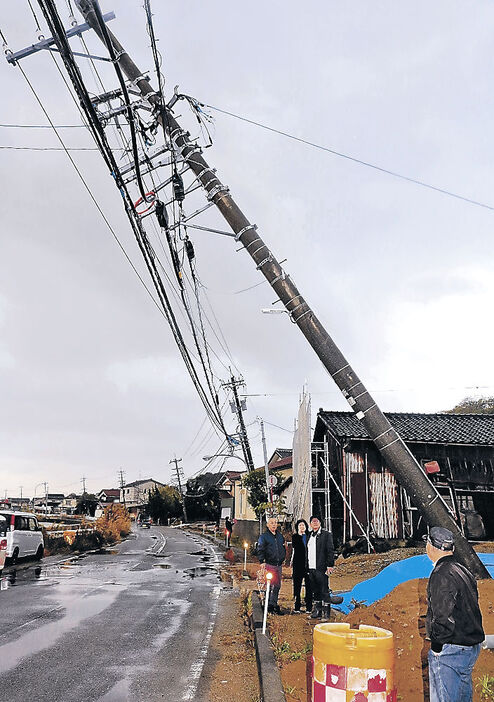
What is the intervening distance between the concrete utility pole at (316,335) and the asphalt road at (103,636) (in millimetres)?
4286

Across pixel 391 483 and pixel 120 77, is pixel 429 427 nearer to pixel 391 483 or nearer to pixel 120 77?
pixel 391 483

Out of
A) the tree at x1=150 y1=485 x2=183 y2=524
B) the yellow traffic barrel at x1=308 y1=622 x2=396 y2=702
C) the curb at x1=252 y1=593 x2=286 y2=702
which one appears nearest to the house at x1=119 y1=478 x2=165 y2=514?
the tree at x1=150 y1=485 x2=183 y2=524

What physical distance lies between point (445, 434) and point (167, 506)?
71.0 metres

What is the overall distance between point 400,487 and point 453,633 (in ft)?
60.4

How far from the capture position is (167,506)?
87.2 m

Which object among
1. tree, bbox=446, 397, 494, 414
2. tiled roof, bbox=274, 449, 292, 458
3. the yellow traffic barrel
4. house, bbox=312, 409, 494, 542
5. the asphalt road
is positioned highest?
tree, bbox=446, 397, 494, 414

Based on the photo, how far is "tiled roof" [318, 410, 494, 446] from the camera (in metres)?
21.7

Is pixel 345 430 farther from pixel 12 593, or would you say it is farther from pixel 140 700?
pixel 140 700

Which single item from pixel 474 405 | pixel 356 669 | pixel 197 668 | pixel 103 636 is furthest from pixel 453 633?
pixel 474 405

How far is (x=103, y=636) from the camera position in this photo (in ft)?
28.1

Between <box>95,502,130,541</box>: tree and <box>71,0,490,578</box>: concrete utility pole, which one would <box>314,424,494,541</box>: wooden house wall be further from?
<box>95,502,130,541</box>: tree

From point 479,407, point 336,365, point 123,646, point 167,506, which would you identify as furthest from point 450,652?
point 167,506

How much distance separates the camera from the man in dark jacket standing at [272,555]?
30.9ft

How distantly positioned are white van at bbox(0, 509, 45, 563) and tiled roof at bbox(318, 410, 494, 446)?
1231 centimetres
